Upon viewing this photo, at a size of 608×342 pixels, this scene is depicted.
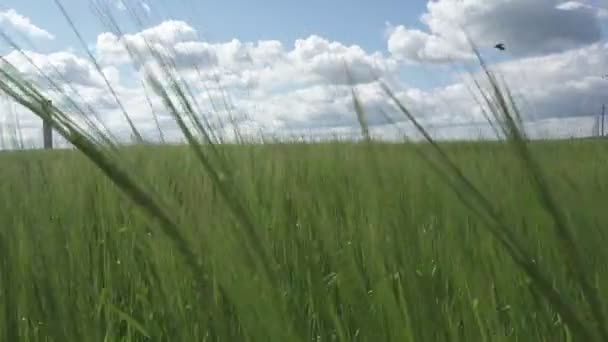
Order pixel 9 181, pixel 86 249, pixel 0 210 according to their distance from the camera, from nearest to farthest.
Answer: pixel 0 210, pixel 86 249, pixel 9 181

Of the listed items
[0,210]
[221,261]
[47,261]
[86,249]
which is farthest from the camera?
[86,249]

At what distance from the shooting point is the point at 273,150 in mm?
3521

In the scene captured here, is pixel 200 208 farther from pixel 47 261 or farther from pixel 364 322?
pixel 47 261

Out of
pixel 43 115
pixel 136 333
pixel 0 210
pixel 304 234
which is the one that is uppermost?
pixel 43 115

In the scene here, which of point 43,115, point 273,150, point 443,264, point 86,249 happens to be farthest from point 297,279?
point 273,150

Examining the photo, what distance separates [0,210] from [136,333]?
1.14 ft

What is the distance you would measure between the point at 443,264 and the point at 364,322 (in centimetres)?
62

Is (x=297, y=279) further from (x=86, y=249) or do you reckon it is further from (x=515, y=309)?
(x=86, y=249)

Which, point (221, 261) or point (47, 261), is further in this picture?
point (47, 261)

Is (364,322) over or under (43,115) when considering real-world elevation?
under

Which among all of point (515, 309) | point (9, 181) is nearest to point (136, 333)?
point (515, 309)

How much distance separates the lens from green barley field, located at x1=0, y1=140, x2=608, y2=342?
43cm

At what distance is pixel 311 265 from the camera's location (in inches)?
36.1

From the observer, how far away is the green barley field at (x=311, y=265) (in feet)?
1.42
